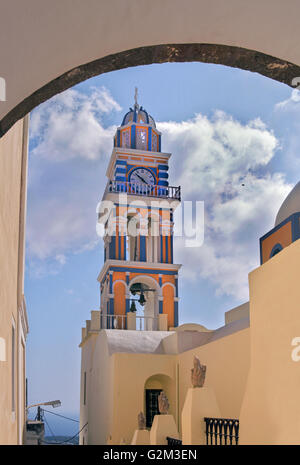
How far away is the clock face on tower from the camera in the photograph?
21.5 meters

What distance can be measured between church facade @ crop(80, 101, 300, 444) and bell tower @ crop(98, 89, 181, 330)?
4 cm

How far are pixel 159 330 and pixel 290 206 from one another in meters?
8.36

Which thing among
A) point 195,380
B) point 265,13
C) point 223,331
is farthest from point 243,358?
point 265,13

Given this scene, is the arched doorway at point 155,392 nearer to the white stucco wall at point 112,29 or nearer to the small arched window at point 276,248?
the small arched window at point 276,248

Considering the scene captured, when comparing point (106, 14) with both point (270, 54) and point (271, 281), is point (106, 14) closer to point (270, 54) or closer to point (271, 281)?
point (270, 54)

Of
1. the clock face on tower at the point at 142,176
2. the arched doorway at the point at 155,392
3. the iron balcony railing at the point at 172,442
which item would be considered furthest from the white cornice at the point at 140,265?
the iron balcony railing at the point at 172,442

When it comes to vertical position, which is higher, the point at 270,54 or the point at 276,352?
the point at 270,54

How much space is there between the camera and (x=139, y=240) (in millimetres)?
20266

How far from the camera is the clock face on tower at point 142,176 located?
2148 cm

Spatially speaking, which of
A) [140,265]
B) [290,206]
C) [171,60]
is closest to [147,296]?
[140,265]

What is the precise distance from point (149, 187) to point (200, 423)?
1422cm

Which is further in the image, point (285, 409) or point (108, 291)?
Result: point (108, 291)

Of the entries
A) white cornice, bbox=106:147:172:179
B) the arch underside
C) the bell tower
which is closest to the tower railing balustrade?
the bell tower

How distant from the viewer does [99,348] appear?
17328 millimetres
